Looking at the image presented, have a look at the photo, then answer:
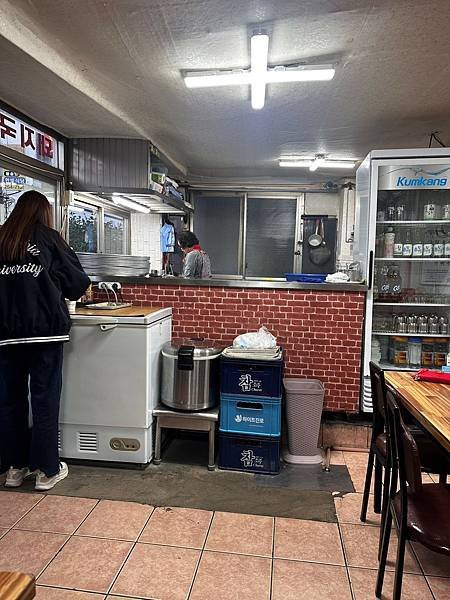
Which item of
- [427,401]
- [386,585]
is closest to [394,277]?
[427,401]

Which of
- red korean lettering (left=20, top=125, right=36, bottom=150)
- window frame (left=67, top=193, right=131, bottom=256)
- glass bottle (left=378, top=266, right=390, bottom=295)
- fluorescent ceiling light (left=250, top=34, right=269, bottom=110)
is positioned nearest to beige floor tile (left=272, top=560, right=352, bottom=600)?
glass bottle (left=378, top=266, right=390, bottom=295)

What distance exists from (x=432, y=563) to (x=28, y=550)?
204 centimetres

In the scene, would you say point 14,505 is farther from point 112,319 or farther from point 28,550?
point 112,319

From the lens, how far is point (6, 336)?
261 centimetres

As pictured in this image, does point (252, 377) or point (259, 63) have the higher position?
point (259, 63)

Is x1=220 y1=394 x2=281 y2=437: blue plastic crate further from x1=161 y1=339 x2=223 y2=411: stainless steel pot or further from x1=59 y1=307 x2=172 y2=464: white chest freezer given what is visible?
x1=59 y1=307 x2=172 y2=464: white chest freezer

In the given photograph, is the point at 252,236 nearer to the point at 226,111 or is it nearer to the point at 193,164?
the point at 193,164

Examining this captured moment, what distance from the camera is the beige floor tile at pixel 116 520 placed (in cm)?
236

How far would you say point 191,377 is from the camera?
314 centimetres

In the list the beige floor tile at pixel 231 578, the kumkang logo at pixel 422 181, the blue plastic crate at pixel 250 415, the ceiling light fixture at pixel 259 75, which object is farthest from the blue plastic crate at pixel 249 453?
the ceiling light fixture at pixel 259 75

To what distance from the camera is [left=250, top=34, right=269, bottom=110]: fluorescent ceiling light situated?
2324 mm

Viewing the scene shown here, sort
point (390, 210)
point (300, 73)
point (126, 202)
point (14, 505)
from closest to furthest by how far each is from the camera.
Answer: point (14, 505) → point (300, 73) → point (390, 210) → point (126, 202)

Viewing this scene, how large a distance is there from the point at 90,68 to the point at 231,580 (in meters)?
3.12

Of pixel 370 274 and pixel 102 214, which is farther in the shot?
pixel 102 214
